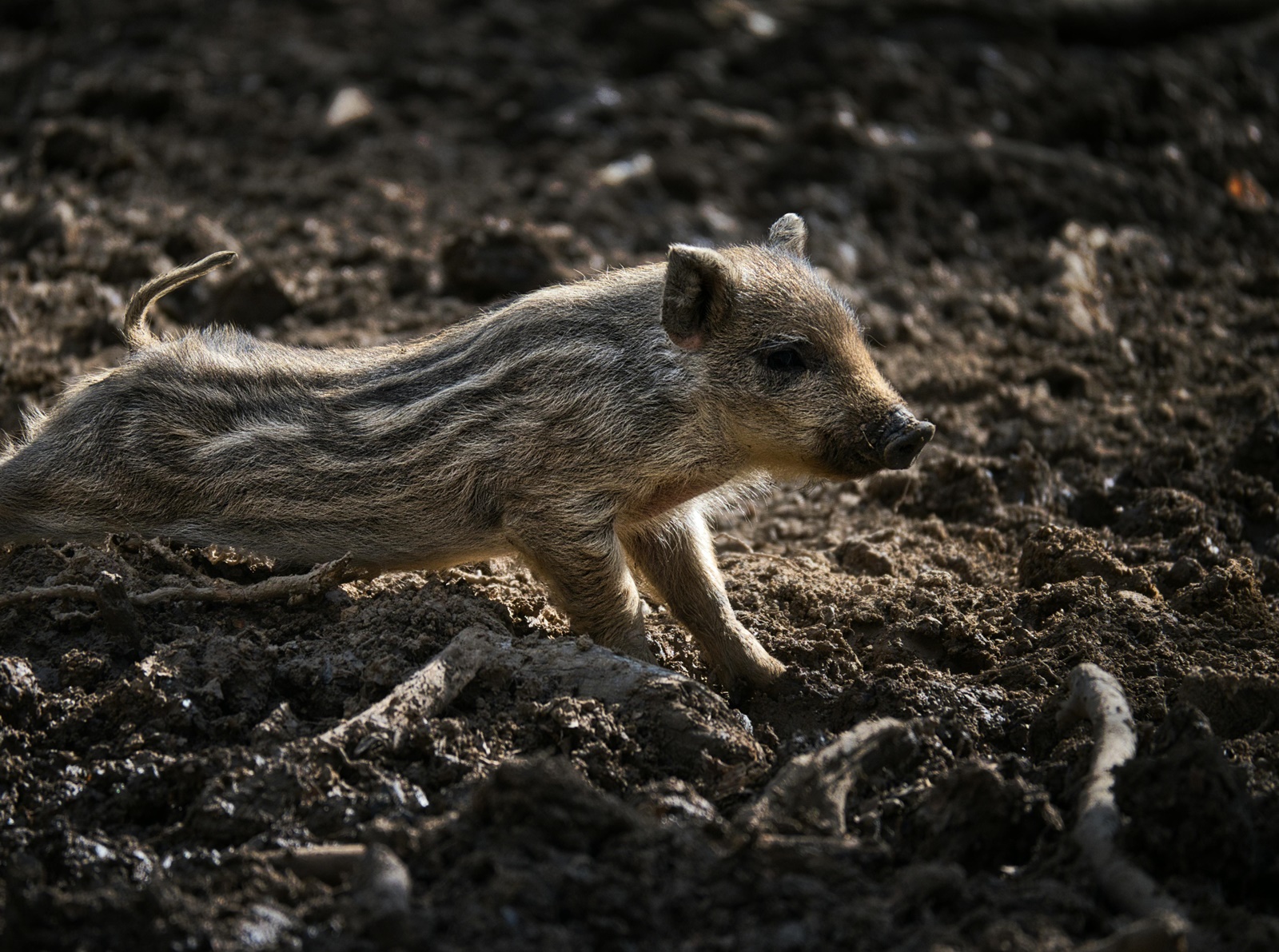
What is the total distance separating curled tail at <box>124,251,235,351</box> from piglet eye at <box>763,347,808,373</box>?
7.39 feet

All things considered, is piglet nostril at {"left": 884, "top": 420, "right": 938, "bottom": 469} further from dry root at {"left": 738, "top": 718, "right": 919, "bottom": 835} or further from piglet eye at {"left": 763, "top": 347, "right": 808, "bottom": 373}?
dry root at {"left": 738, "top": 718, "right": 919, "bottom": 835}

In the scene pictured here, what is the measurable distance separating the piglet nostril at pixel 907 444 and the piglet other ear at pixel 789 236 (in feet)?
3.93

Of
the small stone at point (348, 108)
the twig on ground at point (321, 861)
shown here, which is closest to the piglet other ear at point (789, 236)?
the twig on ground at point (321, 861)

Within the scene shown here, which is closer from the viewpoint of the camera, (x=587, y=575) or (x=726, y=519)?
(x=587, y=575)

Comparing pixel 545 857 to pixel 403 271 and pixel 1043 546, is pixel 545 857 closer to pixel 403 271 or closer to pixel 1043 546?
pixel 1043 546

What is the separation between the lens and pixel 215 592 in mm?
4629

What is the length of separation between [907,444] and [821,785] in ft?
5.47

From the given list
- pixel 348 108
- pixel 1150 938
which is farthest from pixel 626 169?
pixel 1150 938

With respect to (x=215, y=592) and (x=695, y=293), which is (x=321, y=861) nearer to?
(x=215, y=592)

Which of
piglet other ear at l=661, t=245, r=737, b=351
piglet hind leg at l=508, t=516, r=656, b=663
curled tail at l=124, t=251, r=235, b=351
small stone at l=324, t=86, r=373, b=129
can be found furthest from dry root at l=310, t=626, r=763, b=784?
small stone at l=324, t=86, r=373, b=129

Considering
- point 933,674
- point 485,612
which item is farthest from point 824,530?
point 485,612

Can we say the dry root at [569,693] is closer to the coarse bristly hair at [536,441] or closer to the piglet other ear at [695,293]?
the coarse bristly hair at [536,441]

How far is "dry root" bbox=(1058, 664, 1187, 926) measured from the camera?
2979mm

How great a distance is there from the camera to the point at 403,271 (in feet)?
25.6
